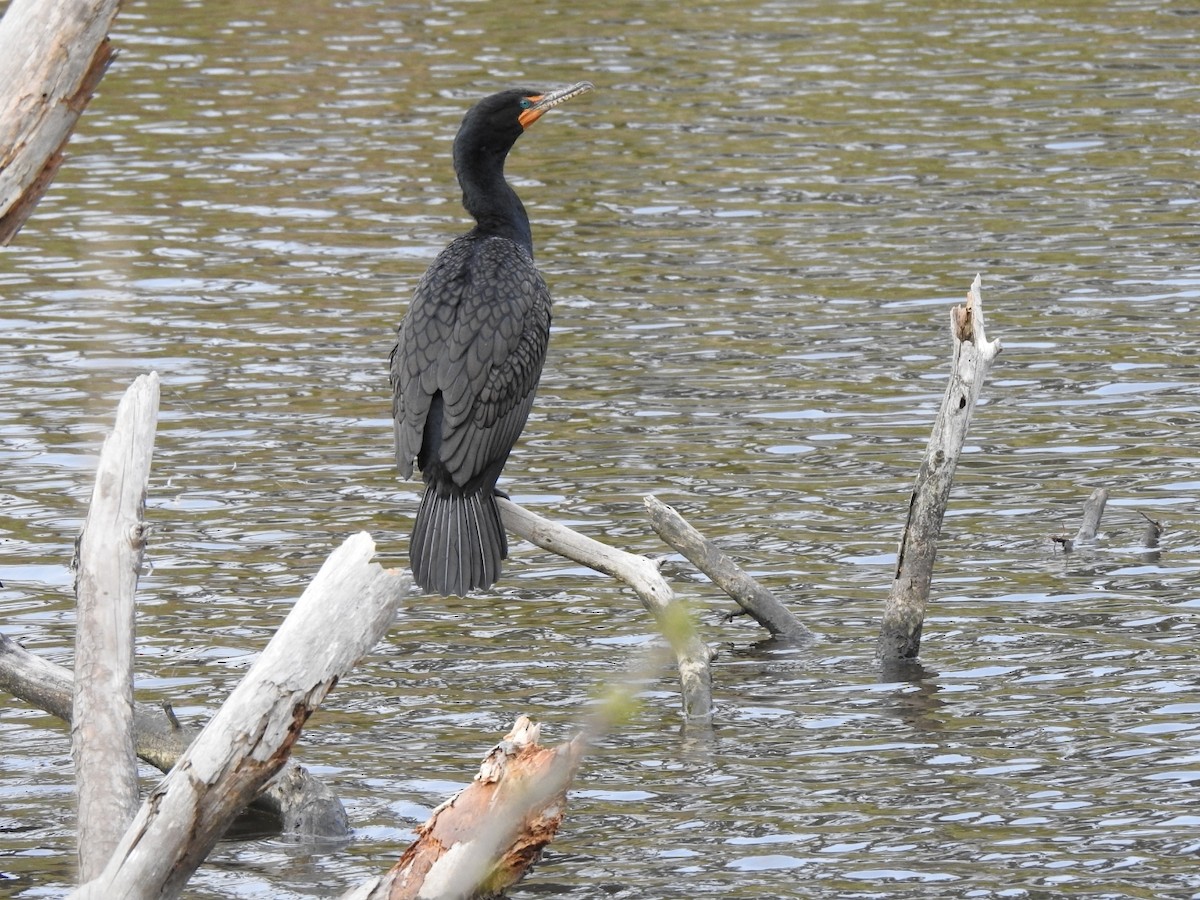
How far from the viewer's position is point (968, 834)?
6797mm

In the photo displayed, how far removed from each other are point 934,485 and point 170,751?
2994 millimetres

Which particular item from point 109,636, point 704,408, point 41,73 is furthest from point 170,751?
point 704,408

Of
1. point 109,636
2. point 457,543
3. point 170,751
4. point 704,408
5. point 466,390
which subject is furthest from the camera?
point 704,408

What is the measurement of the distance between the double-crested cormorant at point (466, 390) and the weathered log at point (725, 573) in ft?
2.06

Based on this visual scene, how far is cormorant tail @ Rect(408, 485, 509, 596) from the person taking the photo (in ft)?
24.7

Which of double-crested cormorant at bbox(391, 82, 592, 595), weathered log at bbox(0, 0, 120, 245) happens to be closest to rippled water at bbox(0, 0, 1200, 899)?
double-crested cormorant at bbox(391, 82, 592, 595)

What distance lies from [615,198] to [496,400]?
30.4 feet

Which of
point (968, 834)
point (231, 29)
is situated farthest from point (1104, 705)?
point (231, 29)

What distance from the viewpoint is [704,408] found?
12172 millimetres

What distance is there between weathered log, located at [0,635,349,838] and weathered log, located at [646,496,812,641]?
1622 mm

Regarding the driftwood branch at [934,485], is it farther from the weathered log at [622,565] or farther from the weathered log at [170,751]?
the weathered log at [170,751]

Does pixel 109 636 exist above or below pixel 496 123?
below

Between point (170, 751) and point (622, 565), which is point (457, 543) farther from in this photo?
point (170, 751)

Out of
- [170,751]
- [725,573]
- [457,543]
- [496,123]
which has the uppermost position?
[496,123]
